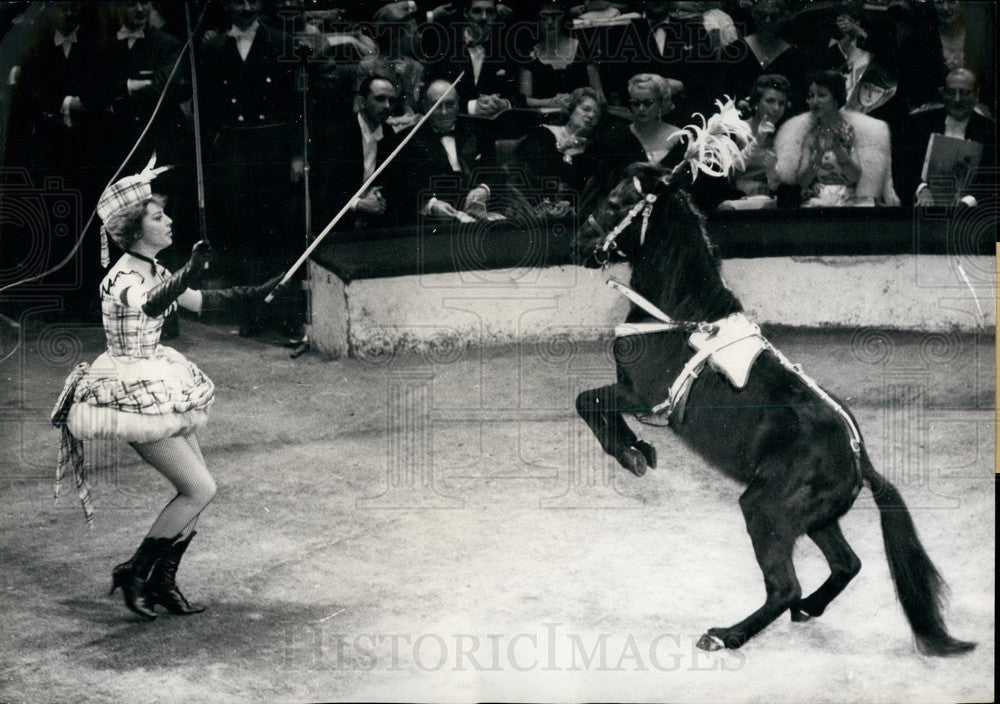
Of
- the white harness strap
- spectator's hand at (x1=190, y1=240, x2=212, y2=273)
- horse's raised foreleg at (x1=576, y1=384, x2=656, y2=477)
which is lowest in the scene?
horse's raised foreleg at (x1=576, y1=384, x2=656, y2=477)

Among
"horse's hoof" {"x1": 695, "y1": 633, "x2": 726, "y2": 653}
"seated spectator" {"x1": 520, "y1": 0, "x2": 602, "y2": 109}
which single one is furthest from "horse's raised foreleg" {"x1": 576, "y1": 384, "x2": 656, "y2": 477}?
"seated spectator" {"x1": 520, "y1": 0, "x2": 602, "y2": 109}

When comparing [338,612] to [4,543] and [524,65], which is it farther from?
[524,65]

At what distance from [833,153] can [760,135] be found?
1.03ft

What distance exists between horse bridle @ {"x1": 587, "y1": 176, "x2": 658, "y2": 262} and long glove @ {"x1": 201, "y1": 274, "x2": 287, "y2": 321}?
1.29 meters

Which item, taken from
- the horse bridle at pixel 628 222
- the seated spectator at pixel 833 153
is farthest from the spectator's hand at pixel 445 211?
the seated spectator at pixel 833 153

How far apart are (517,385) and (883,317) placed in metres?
1.53

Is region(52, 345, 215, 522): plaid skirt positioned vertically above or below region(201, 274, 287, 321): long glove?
below

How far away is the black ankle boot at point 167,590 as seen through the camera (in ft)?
16.6

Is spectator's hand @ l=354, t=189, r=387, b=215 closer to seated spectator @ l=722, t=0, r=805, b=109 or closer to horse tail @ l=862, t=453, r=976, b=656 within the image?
seated spectator @ l=722, t=0, r=805, b=109

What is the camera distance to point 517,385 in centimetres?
518

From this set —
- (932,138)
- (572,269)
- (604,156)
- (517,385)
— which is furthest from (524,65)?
(932,138)

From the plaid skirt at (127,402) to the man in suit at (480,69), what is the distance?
1.56m

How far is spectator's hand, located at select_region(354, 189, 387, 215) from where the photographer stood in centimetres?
514

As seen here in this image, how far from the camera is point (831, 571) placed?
5090 mm
